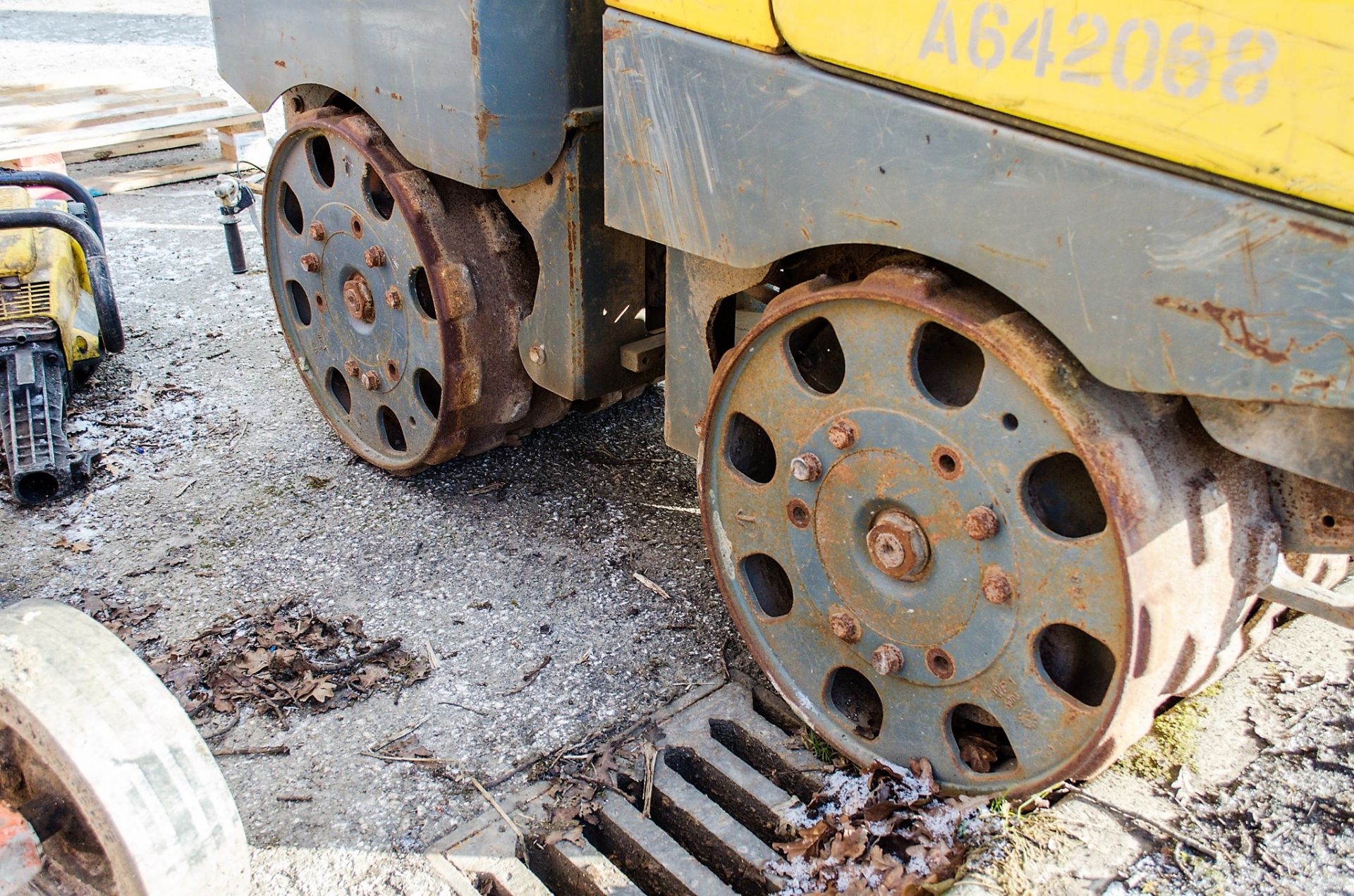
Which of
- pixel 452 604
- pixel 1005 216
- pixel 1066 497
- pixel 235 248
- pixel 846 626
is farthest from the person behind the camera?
pixel 235 248

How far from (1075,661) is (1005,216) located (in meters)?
0.80

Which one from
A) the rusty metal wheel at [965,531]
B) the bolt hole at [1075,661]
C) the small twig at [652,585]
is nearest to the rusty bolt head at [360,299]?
the small twig at [652,585]

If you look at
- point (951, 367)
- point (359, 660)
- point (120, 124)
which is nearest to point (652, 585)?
point (359, 660)

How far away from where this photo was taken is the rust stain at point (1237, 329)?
1.44 meters

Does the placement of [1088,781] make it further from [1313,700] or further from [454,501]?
[454,501]

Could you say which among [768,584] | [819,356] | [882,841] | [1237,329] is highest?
[1237,329]

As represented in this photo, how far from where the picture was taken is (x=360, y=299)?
315cm

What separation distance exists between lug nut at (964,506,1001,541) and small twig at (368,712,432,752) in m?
1.31

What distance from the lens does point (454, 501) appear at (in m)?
3.35

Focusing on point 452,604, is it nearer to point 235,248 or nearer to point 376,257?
point 376,257

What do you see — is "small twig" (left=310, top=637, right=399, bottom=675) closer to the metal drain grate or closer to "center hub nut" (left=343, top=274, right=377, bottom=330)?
the metal drain grate

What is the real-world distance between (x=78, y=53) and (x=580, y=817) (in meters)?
8.74

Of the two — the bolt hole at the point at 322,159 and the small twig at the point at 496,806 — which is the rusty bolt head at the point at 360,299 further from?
the small twig at the point at 496,806

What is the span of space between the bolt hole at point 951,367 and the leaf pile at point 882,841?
2.21 feet
